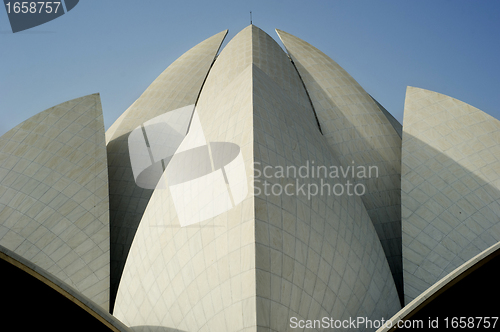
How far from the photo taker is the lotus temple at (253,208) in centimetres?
1053

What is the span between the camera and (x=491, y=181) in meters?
16.3

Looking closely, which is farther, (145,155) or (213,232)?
(145,155)

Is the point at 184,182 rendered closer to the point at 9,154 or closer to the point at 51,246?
the point at 51,246

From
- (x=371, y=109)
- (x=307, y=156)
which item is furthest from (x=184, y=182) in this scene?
(x=371, y=109)

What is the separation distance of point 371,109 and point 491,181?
6574 mm

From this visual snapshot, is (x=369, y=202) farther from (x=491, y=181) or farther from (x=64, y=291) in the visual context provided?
(x=64, y=291)

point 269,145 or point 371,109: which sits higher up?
point 371,109

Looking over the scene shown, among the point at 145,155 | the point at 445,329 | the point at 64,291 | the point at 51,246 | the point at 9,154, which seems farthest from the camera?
the point at 145,155

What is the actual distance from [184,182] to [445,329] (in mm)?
8172

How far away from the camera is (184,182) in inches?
508

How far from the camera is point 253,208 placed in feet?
34.0

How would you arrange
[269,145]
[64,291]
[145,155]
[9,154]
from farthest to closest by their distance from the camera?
[145,155] < [9,154] < [269,145] < [64,291]

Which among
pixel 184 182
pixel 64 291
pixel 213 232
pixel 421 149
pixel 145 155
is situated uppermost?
pixel 145 155

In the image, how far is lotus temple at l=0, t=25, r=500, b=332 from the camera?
10531 millimetres
